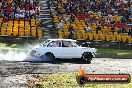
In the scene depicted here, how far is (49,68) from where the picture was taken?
26.3 metres

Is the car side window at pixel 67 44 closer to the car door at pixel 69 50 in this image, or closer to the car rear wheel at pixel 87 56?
the car door at pixel 69 50

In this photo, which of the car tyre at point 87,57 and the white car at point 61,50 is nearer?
the white car at point 61,50

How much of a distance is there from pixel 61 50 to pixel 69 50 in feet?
2.06

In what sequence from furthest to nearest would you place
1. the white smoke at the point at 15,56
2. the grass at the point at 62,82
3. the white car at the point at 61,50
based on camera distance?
the white smoke at the point at 15,56, the white car at the point at 61,50, the grass at the point at 62,82

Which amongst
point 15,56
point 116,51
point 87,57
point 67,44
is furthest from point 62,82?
point 116,51

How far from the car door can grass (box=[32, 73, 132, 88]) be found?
18.7 ft

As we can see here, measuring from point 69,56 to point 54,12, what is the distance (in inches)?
450

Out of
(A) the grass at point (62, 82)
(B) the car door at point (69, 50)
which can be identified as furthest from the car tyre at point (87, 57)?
(A) the grass at point (62, 82)

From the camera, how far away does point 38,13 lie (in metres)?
39.6

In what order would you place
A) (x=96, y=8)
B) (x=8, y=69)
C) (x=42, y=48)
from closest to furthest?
(x=8, y=69), (x=42, y=48), (x=96, y=8)

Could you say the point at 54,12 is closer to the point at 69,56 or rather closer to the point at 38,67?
the point at 69,56

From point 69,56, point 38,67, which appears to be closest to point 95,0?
point 69,56

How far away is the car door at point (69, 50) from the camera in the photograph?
29.6 meters

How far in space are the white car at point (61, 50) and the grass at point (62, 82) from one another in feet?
18.0
